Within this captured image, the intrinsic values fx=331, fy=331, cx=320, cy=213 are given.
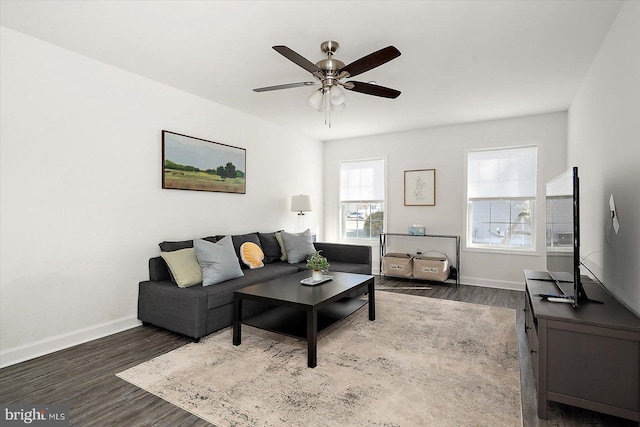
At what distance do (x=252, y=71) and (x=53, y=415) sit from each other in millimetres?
3102

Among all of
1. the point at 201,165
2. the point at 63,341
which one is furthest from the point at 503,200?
the point at 63,341

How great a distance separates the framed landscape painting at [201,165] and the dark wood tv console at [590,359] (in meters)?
3.65

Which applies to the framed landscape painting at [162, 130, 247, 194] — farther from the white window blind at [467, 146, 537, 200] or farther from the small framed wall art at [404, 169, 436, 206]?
the white window blind at [467, 146, 537, 200]

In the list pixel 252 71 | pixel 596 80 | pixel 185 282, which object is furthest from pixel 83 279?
pixel 596 80

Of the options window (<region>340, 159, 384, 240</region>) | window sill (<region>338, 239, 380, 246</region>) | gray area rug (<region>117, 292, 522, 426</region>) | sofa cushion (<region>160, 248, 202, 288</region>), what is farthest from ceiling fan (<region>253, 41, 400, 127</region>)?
window sill (<region>338, 239, 380, 246</region>)

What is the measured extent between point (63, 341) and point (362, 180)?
502 centimetres

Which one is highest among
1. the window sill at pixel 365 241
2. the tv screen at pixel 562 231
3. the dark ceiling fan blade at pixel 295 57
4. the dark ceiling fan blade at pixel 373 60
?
the dark ceiling fan blade at pixel 373 60

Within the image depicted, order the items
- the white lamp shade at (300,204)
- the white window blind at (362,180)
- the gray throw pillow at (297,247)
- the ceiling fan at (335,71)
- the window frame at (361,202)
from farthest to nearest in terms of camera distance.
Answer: the white window blind at (362,180)
the window frame at (361,202)
the white lamp shade at (300,204)
the gray throw pillow at (297,247)
the ceiling fan at (335,71)

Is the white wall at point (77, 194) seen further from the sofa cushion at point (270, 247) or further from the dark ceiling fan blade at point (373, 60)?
the dark ceiling fan blade at point (373, 60)

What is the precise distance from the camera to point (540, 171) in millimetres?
4832

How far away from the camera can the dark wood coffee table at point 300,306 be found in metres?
2.55

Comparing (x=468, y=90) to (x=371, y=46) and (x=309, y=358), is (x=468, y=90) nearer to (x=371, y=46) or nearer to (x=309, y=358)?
(x=371, y=46)

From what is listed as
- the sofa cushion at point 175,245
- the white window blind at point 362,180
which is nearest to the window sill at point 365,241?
the white window blind at point 362,180

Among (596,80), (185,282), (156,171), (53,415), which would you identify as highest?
(596,80)
